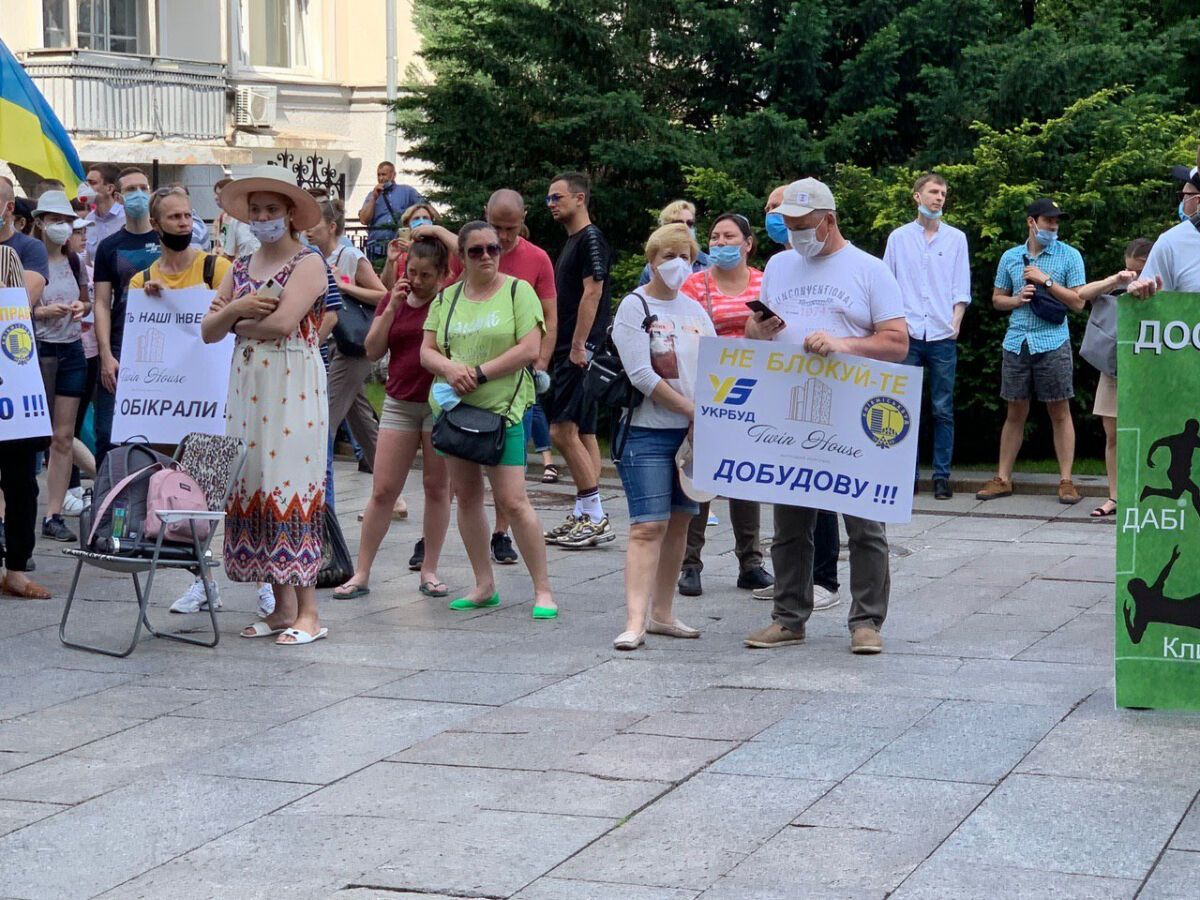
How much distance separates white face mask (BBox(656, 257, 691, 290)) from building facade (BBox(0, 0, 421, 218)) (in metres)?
22.3

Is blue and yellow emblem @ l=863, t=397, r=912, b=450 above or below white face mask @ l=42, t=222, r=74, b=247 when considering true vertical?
below

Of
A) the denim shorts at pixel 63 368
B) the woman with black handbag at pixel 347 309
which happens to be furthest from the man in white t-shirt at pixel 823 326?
the denim shorts at pixel 63 368

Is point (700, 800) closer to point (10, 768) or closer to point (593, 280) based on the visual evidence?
point (10, 768)

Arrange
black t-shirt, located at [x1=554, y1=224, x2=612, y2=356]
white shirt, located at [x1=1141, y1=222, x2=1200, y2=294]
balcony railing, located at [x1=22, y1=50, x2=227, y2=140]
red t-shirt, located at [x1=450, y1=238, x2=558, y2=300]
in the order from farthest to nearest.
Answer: balcony railing, located at [x1=22, y1=50, x2=227, y2=140], black t-shirt, located at [x1=554, y1=224, x2=612, y2=356], red t-shirt, located at [x1=450, y1=238, x2=558, y2=300], white shirt, located at [x1=1141, y1=222, x2=1200, y2=294]

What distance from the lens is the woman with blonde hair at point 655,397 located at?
7926 mm

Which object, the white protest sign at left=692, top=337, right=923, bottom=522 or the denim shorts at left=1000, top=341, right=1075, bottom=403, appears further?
the denim shorts at left=1000, top=341, right=1075, bottom=403

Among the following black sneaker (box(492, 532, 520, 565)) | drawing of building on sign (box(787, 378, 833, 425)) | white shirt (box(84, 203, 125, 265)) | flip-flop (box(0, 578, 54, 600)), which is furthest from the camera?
white shirt (box(84, 203, 125, 265))

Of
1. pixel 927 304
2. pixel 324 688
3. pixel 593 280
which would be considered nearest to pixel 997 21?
pixel 927 304

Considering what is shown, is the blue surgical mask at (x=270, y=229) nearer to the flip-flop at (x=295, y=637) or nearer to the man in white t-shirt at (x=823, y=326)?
the flip-flop at (x=295, y=637)

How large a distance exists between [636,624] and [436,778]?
2.20m

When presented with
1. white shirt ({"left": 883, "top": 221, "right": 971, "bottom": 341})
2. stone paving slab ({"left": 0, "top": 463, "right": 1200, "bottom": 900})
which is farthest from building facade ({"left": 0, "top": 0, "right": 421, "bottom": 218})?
stone paving slab ({"left": 0, "top": 463, "right": 1200, "bottom": 900})

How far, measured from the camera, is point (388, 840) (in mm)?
5281

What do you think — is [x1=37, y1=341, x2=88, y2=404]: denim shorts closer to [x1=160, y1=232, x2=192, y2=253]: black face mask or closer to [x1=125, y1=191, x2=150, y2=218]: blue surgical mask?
[x1=125, y1=191, x2=150, y2=218]: blue surgical mask

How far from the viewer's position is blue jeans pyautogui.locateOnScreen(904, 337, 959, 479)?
13.1 m
